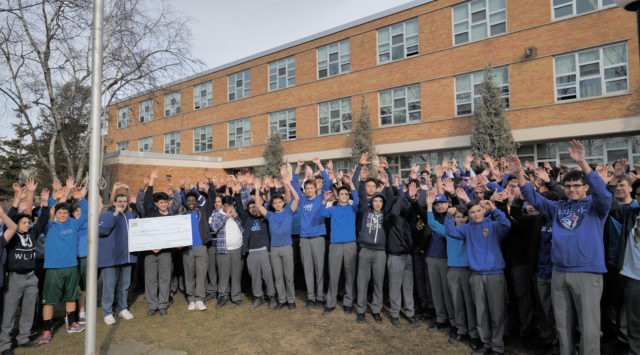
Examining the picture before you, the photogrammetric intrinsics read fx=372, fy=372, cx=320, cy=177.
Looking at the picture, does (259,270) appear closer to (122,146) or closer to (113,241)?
(113,241)

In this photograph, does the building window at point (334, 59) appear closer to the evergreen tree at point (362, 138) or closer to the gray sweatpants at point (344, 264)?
the evergreen tree at point (362, 138)

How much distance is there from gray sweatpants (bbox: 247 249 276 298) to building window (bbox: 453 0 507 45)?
1602 centimetres

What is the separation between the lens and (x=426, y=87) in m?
19.0

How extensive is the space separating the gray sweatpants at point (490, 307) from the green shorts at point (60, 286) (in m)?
5.71

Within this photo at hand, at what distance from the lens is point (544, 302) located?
457cm

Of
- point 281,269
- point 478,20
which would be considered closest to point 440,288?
point 281,269

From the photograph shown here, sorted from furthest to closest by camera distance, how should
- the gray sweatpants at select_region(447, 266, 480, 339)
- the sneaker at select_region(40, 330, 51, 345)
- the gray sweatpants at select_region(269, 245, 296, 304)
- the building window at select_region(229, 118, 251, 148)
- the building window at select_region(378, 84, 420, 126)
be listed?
the building window at select_region(229, 118, 251, 148), the building window at select_region(378, 84, 420, 126), the gray sweatpants at select_region(269, 245, 296, 304), the sneaker at select_region(40, 330, 51, 345), the gray sweatpants at select_region(447, 266, 480, 339)

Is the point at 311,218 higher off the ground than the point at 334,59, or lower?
lower

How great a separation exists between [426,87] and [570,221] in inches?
635

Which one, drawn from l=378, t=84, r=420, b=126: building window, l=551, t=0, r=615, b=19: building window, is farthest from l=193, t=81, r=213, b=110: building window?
l=551, t=0, r=615, b=19: building window

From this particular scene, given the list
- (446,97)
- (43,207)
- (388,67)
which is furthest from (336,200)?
(388,67)

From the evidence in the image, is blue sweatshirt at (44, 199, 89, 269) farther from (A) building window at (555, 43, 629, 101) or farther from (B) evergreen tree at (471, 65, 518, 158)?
(A) building window at (555, 43, 629, 101)

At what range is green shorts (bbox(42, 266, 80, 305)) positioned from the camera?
539 cm

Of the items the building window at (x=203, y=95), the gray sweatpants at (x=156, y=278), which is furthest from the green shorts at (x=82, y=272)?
the building window at (x=203, y=95)
